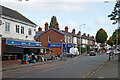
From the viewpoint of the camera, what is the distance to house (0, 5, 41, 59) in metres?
27.3

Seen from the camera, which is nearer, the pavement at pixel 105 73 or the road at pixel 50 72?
the pavement at pixel 105 73

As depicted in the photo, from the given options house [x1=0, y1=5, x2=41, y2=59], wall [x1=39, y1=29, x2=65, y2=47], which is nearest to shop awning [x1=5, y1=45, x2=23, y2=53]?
house [x1=0, y1=5, x2=41, y2=59]

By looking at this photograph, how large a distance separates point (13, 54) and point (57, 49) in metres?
30.5

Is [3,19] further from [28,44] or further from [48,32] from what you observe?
[48,32]

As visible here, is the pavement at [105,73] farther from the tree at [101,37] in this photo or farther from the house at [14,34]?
the tree at [101,37]

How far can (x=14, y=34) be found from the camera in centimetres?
3130

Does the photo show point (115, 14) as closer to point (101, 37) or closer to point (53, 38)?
point (53, 38)

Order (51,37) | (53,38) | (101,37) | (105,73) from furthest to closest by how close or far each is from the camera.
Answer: (101,37) → (51,37) → (53,38) → (105,73)

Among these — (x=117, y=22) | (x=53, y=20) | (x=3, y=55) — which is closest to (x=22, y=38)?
(x=3, y=55)

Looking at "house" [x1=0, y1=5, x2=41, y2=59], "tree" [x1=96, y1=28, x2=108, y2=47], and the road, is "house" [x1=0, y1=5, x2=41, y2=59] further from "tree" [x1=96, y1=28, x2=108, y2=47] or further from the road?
"tree" [x1=96, y1=28, x2=108, y2=47]

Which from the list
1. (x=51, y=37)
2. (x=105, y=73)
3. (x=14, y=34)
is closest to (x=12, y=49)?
(x=14, y=34)

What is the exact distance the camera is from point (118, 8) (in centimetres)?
2628

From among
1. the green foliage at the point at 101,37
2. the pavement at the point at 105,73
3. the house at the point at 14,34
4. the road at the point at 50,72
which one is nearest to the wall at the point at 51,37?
the house at the point at 14,34

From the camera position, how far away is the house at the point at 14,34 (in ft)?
89.5
